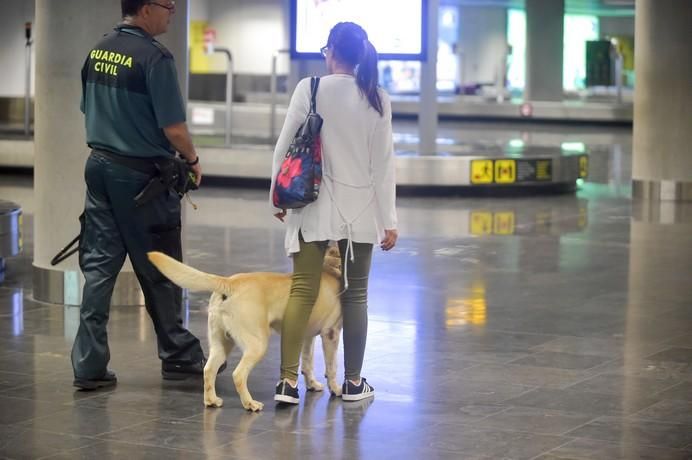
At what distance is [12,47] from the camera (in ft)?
80.9

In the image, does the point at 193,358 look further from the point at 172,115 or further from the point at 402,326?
the point at 402,326

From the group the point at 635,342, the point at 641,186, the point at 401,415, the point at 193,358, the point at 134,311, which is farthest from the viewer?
the point at 641,186

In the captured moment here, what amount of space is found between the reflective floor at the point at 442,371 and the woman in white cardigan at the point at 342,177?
54 cm

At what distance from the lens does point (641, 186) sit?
1591 centimetres

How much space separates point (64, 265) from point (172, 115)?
9.68 ft

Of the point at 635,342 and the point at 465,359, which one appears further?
the point at 635,342

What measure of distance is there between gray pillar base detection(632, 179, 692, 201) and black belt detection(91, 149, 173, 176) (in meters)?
10.8

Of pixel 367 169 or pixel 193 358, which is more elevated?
pixel 367 169

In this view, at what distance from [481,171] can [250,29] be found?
2343cm

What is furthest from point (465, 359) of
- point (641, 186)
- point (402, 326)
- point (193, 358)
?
point (641, 186)

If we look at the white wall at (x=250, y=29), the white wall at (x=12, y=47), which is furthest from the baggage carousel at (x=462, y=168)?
the white wall at (x=250, y=29)

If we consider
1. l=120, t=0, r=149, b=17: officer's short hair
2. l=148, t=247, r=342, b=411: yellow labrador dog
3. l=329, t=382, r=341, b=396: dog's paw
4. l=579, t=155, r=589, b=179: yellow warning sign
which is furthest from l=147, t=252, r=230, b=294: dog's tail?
l=579, t=155, r=589, b=179: yellow warning sign

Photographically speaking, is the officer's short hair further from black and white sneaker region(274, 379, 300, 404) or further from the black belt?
black and white sneaker region(274, 379, 300, 404)

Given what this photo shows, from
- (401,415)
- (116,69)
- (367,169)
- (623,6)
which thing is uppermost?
(623,6)
